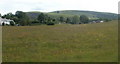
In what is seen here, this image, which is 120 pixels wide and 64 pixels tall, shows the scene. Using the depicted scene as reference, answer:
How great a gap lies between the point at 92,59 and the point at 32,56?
6687 mm

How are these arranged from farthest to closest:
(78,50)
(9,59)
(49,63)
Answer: (78,50) < (9,59) < (49,63)

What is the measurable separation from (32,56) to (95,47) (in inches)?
318

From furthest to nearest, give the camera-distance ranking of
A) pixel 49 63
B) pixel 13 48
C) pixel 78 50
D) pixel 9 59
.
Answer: pixel 13 48
pixel 78 50
pixel 9 59
pixel 49 63

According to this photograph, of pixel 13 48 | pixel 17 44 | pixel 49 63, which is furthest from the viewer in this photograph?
pixel 17 44

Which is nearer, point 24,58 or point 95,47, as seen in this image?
point 24,58

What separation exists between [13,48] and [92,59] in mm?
12065

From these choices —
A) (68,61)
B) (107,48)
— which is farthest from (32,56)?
(107,48)

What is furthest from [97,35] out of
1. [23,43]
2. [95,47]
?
[23,43]

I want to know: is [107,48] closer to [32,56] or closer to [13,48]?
[32,56]

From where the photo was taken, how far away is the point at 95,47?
32156 mm

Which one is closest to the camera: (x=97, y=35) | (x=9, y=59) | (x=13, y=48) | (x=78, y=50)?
(x=9, y=59)

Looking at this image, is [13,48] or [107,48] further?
[13,48]

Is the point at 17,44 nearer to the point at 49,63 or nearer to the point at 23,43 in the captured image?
the point at 23,43

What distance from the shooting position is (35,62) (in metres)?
25.4
